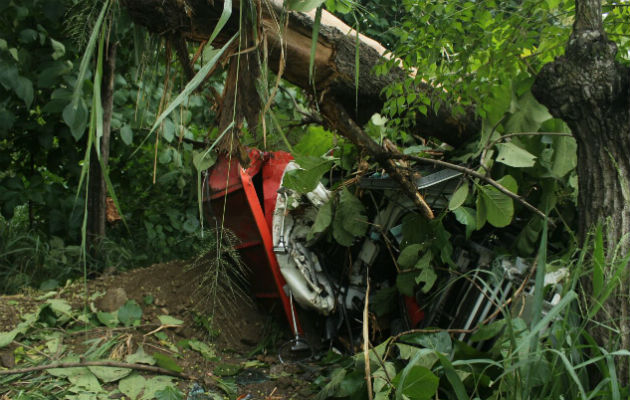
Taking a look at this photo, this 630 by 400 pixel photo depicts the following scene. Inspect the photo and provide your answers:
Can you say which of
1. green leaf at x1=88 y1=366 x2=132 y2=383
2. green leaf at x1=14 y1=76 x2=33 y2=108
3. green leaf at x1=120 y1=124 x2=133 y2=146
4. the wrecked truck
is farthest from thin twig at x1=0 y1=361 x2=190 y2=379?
green leaf at x1=120 y1=124 x2=133 y2=146

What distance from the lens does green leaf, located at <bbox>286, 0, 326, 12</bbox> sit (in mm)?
1615

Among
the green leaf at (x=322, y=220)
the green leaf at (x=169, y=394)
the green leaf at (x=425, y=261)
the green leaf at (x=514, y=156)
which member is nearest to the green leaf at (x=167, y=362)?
the green leaf at (x=169, y=394)

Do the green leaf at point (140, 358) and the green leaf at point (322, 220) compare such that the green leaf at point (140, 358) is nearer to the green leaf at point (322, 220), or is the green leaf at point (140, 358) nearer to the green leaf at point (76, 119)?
the green leaf at point (322, 220)

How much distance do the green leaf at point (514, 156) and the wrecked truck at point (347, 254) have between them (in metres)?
0.24

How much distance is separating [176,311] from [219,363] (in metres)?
0.56

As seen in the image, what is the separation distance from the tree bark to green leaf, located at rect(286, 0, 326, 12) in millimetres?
2701

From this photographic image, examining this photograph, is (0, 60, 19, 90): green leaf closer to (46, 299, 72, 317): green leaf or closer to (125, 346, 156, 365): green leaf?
(46, 299, 72, 317): green leaf

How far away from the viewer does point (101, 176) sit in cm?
425

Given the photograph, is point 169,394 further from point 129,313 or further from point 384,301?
point 384,301

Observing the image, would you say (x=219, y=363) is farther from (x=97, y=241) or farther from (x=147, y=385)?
(x=97, y=241)

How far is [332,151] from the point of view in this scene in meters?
3.27

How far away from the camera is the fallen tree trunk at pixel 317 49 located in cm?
206

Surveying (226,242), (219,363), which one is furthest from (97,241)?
(226,242)

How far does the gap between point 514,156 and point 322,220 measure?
3.50ft
